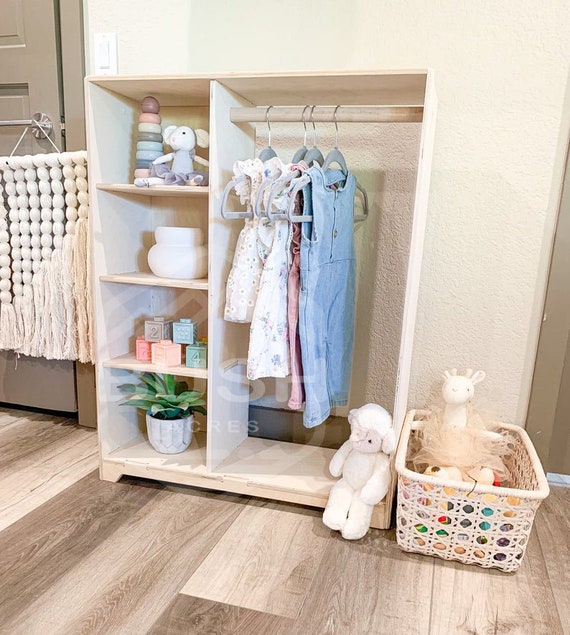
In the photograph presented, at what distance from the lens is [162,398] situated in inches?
71.6

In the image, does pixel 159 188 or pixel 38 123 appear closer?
pixel 159 188

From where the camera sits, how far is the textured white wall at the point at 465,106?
1646 millimetres

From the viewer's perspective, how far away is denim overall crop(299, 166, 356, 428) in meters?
1.47

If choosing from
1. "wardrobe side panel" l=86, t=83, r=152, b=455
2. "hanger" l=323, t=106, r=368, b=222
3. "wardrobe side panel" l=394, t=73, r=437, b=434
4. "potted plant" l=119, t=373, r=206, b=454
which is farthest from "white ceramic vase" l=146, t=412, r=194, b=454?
"hanger" l=323, t=106, r=368, b=222

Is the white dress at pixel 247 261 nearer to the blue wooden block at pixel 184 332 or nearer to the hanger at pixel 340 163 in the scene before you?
the hanger at pixel 340 163

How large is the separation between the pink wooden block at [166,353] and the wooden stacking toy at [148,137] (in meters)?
0.54

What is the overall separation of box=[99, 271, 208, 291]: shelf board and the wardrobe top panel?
0.58 m

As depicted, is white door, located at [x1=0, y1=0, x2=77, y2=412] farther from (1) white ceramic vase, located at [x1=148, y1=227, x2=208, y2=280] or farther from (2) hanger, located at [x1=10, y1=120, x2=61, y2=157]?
(1) white ceramic vase, located at [x1=148, y1=227, x2=208, y2=280]

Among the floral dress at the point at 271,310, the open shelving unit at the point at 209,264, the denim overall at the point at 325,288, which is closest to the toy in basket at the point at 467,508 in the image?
the open shelving unit at the point at 209,264

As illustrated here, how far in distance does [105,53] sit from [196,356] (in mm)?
1188

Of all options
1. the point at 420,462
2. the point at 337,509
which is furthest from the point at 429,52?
the point at 337,509

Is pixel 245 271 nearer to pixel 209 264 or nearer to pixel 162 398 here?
pixel 209 264

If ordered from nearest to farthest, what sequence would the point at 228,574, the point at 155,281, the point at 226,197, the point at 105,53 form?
the point at 228,574 < the point at 226,197 < the point at 155,281 < the point at 105,53

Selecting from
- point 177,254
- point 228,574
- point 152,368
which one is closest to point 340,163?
point 177,254
